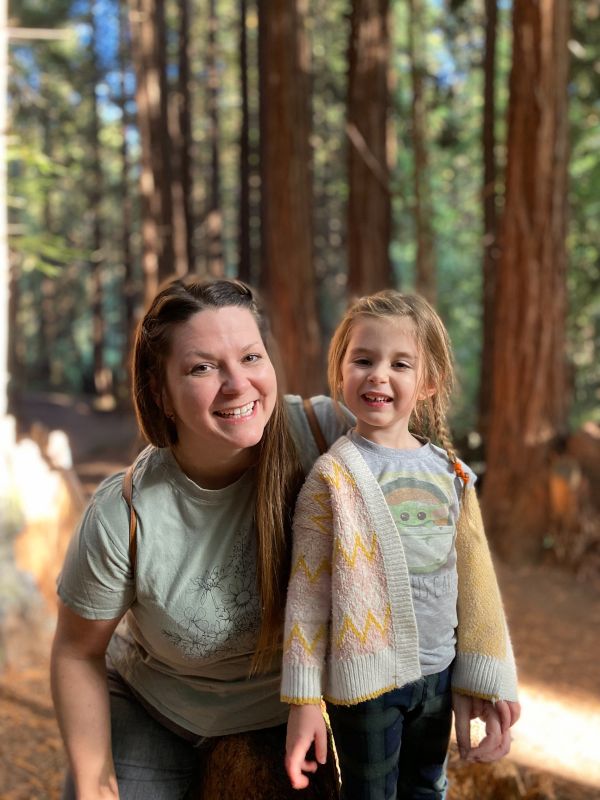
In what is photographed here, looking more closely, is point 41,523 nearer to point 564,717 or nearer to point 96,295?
point 564,717

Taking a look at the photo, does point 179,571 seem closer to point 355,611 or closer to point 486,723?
point 355,611

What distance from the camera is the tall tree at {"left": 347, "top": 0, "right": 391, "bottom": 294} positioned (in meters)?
9.36

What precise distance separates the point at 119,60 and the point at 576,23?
11.5m

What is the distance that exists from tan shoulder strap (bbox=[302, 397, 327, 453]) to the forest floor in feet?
4.67

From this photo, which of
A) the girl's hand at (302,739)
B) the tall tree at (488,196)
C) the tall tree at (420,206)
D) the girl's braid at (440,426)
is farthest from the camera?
the tall tree at (420,206)

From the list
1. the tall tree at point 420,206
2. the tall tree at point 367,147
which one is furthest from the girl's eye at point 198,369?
the tall tree at point 420,206

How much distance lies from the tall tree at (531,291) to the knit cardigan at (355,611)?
5.62 metres

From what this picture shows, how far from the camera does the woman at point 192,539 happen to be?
182cm

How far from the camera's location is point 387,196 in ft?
31.6

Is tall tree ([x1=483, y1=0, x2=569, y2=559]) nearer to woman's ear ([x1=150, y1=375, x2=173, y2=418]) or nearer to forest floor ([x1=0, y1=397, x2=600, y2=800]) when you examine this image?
forest floor ([x1=0, y1=397, x2=600, y2=800])

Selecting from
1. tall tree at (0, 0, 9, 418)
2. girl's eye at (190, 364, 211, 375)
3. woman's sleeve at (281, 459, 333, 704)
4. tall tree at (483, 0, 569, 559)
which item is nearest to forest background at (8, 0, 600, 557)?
tall tree at (483, 0, 569, 559)

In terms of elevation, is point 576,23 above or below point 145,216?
above

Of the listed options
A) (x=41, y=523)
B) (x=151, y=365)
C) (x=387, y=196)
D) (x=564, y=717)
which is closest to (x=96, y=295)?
(x=387, y=196)

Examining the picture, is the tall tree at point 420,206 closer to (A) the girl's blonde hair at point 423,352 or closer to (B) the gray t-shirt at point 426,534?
(A) the girl's blonde hair at point 423,352
